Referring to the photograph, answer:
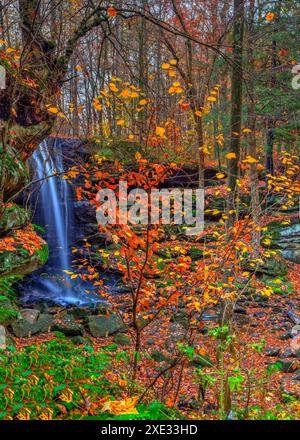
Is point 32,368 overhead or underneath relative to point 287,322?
overhead

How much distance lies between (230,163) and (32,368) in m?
4.76

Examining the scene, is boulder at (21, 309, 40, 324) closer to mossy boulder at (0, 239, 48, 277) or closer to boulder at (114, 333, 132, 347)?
mossy boulder at (0, 239, 48, 277)

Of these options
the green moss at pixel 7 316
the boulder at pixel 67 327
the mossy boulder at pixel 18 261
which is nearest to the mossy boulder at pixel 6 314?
the green moss at pixel 7 316

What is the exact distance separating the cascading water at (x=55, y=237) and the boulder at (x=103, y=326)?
6.27 feet

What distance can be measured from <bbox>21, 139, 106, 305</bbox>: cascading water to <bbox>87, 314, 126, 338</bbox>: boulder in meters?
1.91

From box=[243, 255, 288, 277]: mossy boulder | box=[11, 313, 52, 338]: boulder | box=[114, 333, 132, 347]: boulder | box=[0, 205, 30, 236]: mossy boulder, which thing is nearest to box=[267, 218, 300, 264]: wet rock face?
box=[243, 255, 288, 277]: mossy boulder

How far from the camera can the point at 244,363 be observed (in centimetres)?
639

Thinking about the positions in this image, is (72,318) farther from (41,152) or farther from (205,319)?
(41,152)

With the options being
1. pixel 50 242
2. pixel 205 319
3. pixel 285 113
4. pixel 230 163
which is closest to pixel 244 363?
pixel 205 319

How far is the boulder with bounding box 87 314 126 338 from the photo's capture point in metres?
7.22

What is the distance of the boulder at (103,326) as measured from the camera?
7.22 m

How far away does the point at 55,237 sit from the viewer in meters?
12.1

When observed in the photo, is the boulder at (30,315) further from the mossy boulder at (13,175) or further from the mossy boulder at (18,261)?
the mossy boulder at (13,175)

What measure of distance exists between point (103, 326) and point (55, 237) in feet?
18.2
